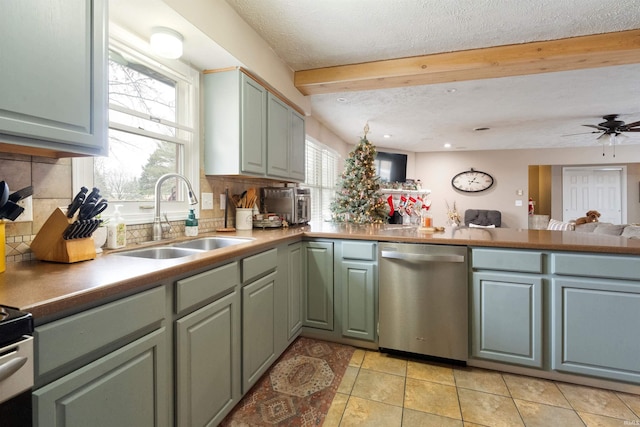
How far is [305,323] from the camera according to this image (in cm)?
249

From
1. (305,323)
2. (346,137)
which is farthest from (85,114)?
(346,137)

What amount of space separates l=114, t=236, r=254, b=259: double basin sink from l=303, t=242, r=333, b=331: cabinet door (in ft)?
2.06

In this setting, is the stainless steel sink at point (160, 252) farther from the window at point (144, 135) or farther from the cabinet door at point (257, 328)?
the cabinet door at point (257, 328)

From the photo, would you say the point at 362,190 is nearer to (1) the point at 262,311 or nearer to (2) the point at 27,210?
(1) the point at 262,311

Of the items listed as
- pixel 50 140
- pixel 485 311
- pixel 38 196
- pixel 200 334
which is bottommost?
pixel 485 311

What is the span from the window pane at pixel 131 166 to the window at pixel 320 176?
2.48 m

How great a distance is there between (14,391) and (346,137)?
224 inches

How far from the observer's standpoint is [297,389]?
1.83m

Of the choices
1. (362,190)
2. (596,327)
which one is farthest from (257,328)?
(362,190)

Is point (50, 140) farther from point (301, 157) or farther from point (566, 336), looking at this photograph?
point (566, 336)

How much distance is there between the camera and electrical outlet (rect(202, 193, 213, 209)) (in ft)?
7.48

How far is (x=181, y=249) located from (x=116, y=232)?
32cm

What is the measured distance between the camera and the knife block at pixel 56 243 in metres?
1.19

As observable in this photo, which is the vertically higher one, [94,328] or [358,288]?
[94,328]
